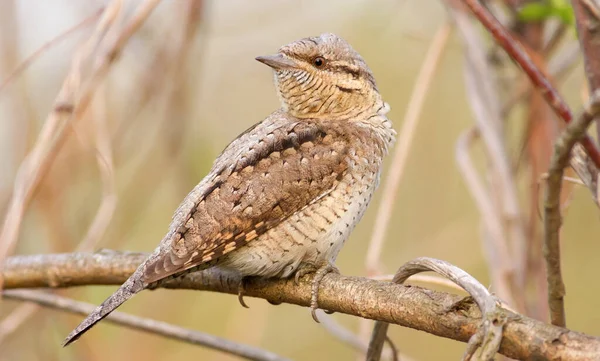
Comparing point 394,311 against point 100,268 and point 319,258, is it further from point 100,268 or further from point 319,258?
point 100,268

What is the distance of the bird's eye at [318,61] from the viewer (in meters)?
2.72

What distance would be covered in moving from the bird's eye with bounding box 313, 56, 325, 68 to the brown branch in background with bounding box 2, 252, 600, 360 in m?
0.84

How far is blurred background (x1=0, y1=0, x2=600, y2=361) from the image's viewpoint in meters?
3.32

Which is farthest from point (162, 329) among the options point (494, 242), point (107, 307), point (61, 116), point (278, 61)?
point (494, 242)

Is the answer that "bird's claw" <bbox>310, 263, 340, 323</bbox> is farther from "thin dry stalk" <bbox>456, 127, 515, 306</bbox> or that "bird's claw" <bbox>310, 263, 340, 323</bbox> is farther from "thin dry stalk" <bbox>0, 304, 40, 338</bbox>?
"thin dry stalk" <bbox>0, 304, 40, 338</bbox>

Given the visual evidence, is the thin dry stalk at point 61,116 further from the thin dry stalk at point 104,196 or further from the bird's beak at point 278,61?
the bird's beak at point 278,61

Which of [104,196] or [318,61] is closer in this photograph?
[104,196]

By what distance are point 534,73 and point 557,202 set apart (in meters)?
0.61

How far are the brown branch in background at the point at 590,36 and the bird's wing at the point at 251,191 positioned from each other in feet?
2.98

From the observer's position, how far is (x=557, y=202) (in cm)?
132

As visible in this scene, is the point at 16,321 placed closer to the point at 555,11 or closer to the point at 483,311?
the point at 483,311

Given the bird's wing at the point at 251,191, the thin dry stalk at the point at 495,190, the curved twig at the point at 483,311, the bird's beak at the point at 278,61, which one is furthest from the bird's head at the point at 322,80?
the curved twig at the point at 483,311

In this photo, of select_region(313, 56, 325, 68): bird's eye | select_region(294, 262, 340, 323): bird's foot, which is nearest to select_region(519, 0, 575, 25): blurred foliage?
select_region(313, 56, 325, 68): bird's eye

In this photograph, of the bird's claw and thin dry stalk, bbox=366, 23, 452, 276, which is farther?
thin dry stalk, bbox=366, 23, 452, 276
